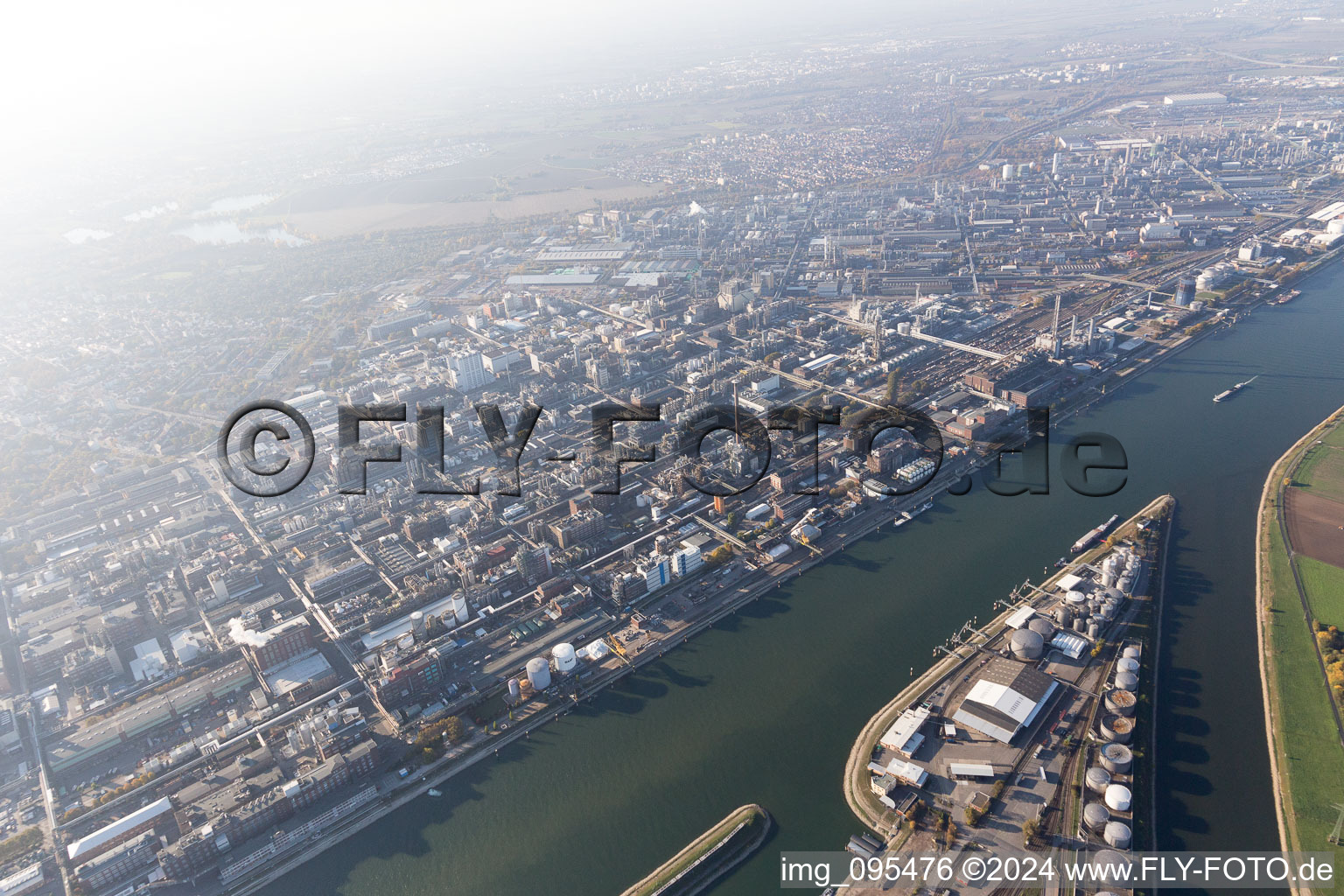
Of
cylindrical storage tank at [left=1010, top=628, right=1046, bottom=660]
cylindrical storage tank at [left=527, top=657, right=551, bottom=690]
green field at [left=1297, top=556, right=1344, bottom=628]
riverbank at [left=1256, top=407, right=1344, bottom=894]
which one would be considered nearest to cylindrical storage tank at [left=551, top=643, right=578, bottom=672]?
cylindrical storage tank at [left=527, top=657, right=551, bottom=690]

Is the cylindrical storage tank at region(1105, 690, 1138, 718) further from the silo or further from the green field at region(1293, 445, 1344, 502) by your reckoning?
the green field at region(1293, 445, 1344, 502)

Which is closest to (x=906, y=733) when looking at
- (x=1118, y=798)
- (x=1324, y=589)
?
(x=1118, y=798)

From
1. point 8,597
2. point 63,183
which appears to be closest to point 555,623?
point 8,597

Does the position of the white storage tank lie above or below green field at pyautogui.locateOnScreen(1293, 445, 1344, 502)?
below

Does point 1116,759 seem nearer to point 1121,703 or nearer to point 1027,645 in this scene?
point 1121,703

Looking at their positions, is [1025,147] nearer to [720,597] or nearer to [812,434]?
[812,434]

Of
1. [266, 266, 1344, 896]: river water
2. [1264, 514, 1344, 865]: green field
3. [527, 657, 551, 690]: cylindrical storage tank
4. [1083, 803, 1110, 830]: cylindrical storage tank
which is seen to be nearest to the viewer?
[1083, 803, 1110, 830]: cylindrical storage tank

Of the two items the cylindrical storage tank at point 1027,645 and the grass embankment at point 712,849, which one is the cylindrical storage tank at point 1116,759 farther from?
the grass embankment at point 712,849
